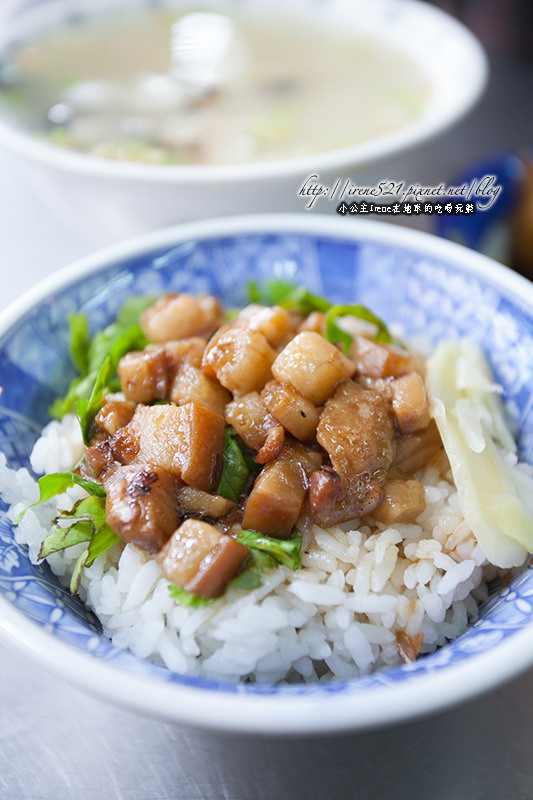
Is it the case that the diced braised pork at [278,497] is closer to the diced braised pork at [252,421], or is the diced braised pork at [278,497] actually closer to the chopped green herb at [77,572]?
the diced braised pork at [252,421]

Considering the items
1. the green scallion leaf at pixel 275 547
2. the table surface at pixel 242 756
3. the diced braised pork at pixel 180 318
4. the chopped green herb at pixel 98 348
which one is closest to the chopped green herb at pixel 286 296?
the diced braised pork at pixel 180 318

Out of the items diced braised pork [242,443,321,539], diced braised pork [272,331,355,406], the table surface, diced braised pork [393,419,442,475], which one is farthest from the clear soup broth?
the table surface

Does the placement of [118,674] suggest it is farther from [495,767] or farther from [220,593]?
[495,767]

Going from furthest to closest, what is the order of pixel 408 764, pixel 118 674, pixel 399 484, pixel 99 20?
pixel 99 20 → pixel 399 484 → pixel 408 764 → pixel 118 674

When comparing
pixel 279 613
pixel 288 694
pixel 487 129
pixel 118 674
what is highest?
pixel 118 674

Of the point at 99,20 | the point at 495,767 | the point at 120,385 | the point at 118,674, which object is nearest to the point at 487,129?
the point at 99,20

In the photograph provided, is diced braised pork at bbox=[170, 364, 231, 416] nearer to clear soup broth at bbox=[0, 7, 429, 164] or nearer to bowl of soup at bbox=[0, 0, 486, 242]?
bowl of soup at bbox=[0, 0, 486, 242]
